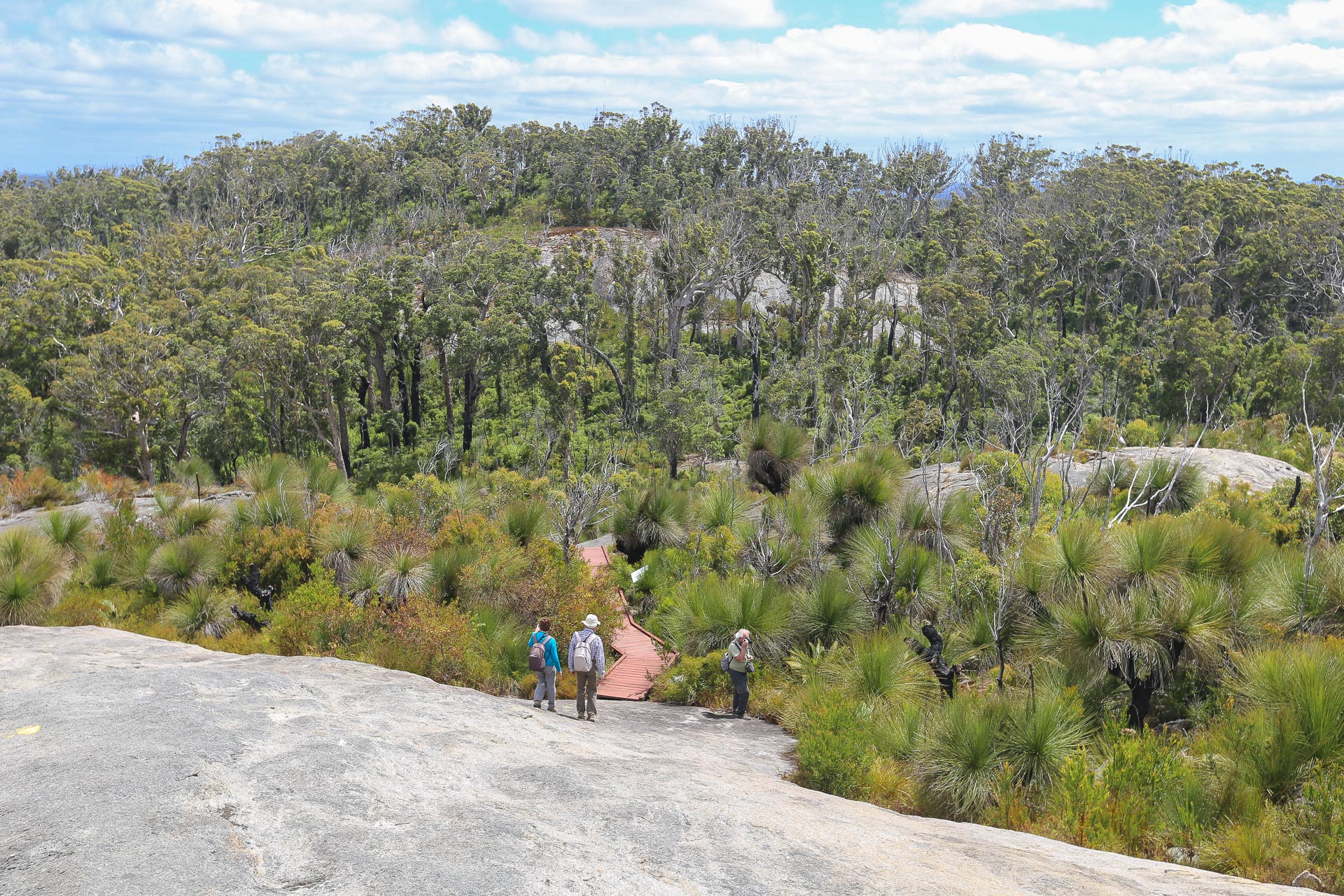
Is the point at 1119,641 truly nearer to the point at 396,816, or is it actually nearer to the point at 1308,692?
the point at 1308,692

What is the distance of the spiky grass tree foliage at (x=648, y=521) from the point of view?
68.5 ft

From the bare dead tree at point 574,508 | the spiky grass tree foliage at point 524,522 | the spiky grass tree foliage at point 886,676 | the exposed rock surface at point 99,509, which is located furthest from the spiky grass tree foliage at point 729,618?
the exposed rock surface at point 99,509

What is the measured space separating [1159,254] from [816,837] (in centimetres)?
5900

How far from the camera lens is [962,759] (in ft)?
29.8

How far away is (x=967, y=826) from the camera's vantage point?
26.6 ft

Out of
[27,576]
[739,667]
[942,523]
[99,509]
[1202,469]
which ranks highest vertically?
[1202,469]

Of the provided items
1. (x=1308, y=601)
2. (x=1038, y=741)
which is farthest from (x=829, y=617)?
(x=1308, y=601)

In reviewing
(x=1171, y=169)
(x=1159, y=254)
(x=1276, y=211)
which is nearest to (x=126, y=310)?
(x=1159, y=254)

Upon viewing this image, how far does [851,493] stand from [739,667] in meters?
5.06

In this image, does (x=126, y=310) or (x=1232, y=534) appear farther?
(x=126, y=310)

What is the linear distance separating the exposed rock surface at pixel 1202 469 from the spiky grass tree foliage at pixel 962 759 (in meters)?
9.07

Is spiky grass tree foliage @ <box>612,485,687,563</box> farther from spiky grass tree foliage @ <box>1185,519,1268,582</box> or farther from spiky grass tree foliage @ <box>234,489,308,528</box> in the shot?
spiky grass tree foliage @ <box>1185,519,1268,582</box>

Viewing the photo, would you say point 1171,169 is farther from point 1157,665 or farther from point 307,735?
point 307,735

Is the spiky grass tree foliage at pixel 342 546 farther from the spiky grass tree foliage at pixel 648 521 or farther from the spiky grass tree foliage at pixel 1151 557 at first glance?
the spiky grass tree foliage at pixel 1151 557
